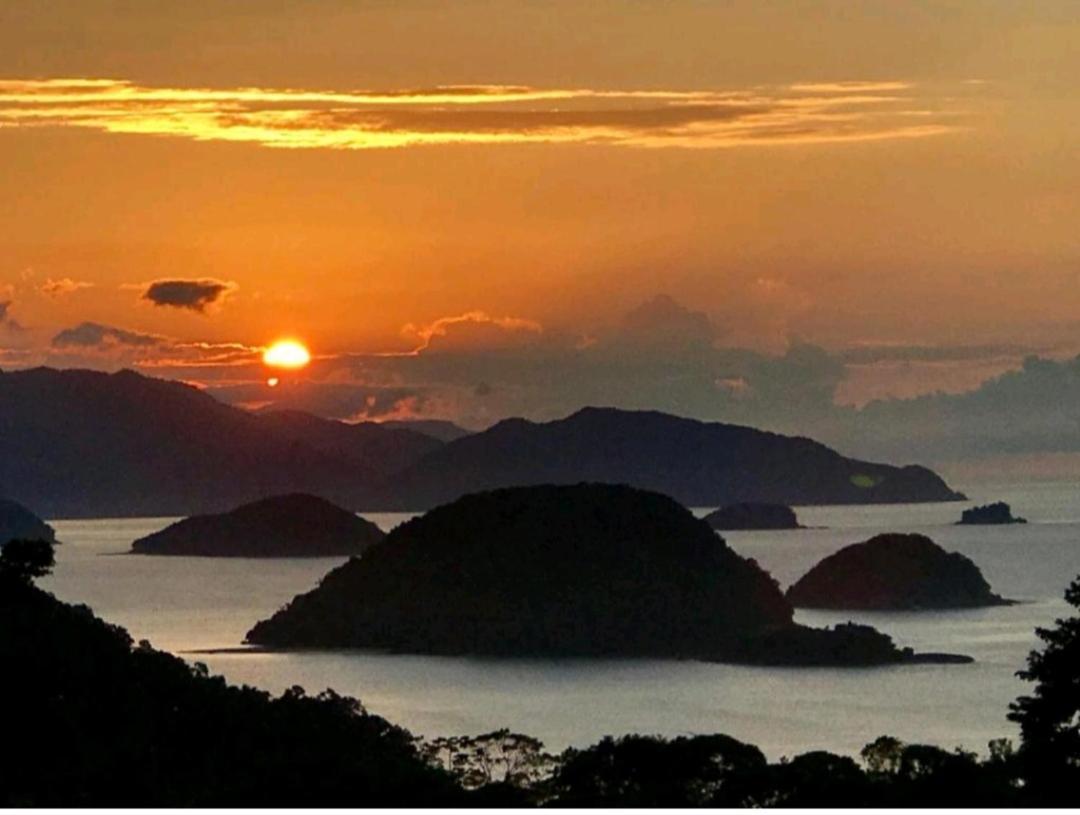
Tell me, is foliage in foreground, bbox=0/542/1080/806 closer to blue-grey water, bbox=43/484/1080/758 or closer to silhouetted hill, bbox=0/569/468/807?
silhouetted hill, bbox=0/569/468/807

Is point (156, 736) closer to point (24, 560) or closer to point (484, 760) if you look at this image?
point (24, 560)

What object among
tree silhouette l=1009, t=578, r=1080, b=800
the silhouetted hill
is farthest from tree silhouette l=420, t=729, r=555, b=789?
tree silhouette l=1009, t=578, r=1080, b=800

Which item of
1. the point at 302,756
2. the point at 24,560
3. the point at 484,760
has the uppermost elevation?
the point at 24,560

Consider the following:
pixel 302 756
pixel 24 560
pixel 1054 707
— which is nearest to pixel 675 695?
pixel 24 560

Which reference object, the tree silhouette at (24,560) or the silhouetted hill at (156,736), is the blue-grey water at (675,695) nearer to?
the tree silhouette at (24,560)

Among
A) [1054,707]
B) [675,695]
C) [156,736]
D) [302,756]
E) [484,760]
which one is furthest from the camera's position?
[675,695]

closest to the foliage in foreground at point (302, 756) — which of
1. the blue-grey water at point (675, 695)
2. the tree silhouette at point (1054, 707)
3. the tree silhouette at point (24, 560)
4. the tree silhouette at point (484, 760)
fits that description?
the tree silhouette at point (1054, 707)
